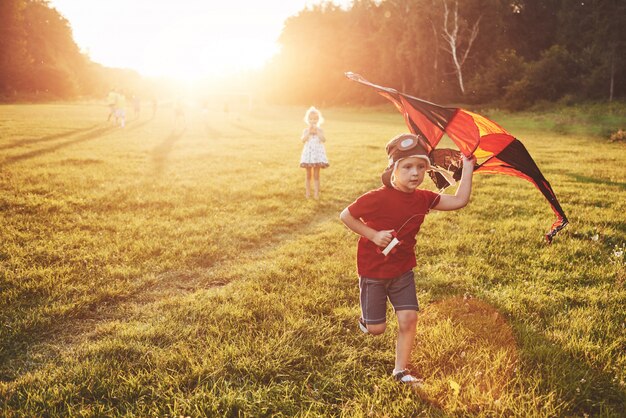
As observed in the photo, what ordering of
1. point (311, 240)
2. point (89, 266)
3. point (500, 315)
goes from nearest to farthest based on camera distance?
point (500, 315), point (89, 266), point (311, 240)

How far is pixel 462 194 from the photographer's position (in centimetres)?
337

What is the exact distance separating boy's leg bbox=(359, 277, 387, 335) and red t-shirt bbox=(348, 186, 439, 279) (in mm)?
92

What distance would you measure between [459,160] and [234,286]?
3444 mm

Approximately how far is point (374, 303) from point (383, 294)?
0.38 ft

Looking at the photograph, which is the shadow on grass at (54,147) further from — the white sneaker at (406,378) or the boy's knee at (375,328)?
the white sneaker at (406,378)

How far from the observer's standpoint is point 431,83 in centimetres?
5472

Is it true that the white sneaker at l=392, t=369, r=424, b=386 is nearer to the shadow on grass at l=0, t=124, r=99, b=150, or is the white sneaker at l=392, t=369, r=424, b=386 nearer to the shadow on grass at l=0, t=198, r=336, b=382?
the shadow on grass at l=0, t=198, r=336, b=382

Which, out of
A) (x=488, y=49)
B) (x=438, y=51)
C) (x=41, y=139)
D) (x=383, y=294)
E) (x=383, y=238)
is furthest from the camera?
(x=438, y=51)

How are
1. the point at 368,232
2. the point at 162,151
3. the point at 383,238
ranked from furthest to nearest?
the point at 162,151 → the point at 368,232 → the point at 383,238

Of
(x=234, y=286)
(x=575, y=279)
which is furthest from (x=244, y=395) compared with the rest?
(x=575, y=279)

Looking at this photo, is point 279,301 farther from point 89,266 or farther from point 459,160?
point 89,266

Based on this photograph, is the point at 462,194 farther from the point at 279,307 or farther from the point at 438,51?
the point at 438,51

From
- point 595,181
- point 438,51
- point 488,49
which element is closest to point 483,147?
point 595,181

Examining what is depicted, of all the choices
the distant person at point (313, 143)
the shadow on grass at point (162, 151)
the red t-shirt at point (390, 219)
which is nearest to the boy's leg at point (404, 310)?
the red t-shirt at point (390, 219)
